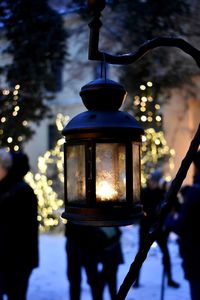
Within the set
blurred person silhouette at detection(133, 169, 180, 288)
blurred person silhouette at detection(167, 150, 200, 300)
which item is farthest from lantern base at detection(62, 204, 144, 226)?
blurred person silhouette at detection(133, 169, 180, 288)

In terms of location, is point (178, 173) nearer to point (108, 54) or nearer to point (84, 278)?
point (108, 54)

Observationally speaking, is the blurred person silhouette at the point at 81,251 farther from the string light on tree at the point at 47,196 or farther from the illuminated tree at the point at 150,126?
the string light on tree at the point at 47,196

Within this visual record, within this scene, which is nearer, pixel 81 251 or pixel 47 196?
pixel 81 251

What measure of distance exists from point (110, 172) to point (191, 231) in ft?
8.26

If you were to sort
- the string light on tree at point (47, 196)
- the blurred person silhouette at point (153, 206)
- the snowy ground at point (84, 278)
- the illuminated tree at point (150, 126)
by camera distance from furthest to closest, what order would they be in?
the string light on tree at point (47, 196)
the illuminated tree at point (150, 126)
the blurred person silhouette at point (153, 206)
the snowy ground at point (84, 278)

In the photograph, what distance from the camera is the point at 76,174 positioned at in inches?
108

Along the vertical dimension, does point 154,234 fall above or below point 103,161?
below

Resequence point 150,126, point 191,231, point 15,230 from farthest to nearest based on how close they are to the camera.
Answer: point 150,126, point 15,230, point 191,231

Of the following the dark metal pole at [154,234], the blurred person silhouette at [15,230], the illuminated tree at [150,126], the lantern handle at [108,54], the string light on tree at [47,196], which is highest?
the lantern handle at [108,54]

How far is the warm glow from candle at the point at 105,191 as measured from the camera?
266 cm

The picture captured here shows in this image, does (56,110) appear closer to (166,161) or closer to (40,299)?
(166,161)

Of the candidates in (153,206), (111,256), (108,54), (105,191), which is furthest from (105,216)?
(153,206)

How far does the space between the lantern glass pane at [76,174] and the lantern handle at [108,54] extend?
1.44 feet

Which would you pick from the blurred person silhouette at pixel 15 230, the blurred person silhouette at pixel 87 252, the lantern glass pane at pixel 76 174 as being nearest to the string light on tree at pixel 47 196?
the blurred person silhouette at pixel 87 252
